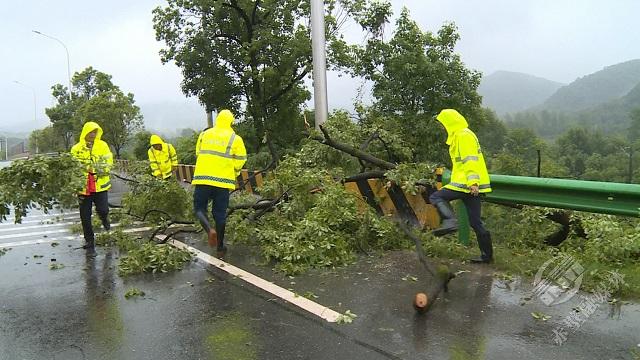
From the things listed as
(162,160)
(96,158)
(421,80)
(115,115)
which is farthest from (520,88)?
(96,158)

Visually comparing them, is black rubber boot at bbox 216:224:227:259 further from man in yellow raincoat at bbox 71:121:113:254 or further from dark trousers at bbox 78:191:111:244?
dark trousers at bbox 78:191:111:244

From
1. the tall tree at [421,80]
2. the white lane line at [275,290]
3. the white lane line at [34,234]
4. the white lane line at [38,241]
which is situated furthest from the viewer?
the tall tree at [421,80]

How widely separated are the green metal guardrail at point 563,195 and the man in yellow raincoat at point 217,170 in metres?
2.53

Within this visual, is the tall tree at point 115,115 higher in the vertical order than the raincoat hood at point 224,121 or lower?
higher

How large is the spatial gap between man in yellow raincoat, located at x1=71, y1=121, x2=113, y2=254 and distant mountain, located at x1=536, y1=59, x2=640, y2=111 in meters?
25.0

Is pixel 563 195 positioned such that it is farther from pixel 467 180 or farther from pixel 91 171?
pixel 91 171

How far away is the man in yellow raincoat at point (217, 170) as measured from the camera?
5.77 meters

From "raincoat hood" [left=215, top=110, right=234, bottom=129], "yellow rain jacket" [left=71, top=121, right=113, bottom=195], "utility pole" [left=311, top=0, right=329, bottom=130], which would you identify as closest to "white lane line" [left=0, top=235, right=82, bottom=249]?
"yellow rain jacket" [left=71, top=121, right=113, bottom=195]

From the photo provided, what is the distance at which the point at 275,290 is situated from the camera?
450cm

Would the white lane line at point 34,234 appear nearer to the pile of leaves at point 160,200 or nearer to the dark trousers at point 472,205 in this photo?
the pile of leaves at point 160,200

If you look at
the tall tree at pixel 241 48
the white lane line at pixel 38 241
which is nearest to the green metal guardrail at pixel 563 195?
the white lane line at pixel 38 241

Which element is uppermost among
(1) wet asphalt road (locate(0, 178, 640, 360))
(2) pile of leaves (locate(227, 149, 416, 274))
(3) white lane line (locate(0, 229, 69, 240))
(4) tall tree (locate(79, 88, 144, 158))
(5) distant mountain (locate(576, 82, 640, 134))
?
(4) tall tree (locate(79, 88, 144, 158))

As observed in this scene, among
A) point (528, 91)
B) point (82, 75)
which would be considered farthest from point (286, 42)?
point (82, 75)

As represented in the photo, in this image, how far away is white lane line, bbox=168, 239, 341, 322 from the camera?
3.87 meters
